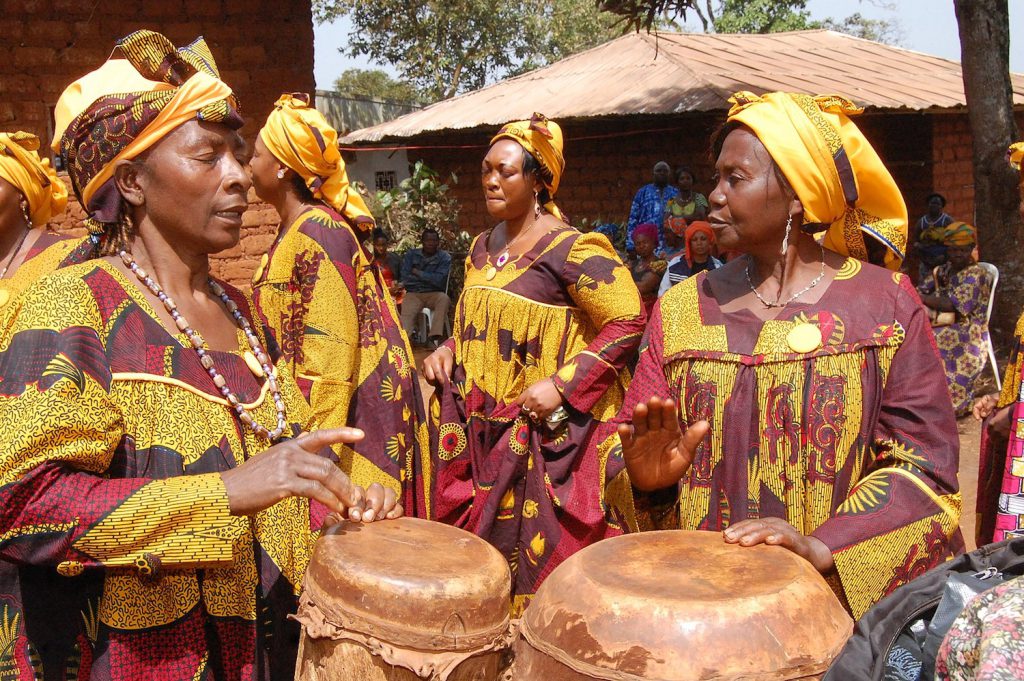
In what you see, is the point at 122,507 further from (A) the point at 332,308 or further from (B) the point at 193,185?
(A) the point at 332,308

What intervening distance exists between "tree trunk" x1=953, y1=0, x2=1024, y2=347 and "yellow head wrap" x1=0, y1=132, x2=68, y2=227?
7.46 m

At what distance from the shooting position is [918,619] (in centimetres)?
175

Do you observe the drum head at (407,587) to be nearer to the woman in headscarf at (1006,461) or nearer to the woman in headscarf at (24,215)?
the woman in headscarf at (1006,461)

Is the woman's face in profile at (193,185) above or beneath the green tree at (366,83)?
beneath

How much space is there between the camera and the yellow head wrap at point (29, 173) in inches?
177

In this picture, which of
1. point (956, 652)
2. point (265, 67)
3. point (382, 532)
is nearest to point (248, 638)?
point (382, 532)

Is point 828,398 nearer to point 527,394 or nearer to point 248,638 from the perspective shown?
point 248,638

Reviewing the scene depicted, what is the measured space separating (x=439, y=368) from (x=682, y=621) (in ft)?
9.34

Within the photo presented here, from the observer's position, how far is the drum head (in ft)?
6.60

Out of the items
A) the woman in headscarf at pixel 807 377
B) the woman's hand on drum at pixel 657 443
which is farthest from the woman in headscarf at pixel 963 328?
the woman's hand on drum at pixel 657 443

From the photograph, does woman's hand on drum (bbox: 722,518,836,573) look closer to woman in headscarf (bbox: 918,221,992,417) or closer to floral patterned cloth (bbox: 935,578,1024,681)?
floral patterned cloth (bbox: 935,578,1024,681)

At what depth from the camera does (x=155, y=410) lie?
2.12 metres

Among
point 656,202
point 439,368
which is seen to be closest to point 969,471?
point 439,368

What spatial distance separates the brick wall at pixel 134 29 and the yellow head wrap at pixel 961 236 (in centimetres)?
623
